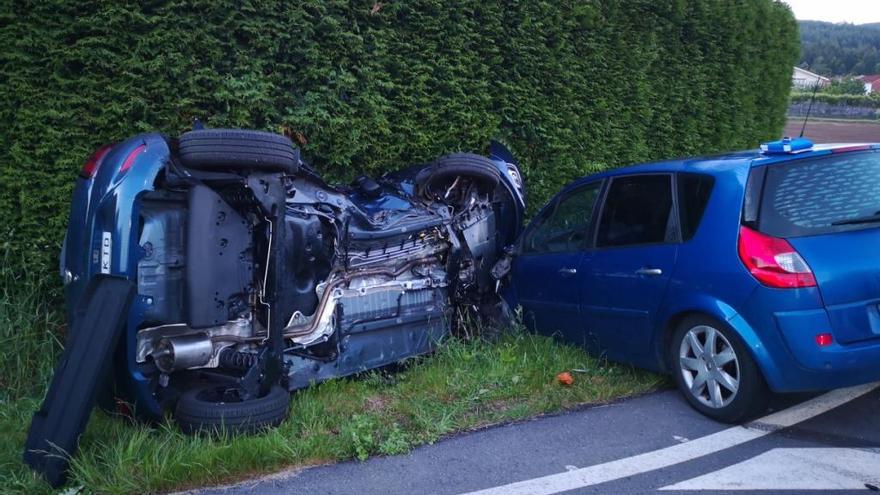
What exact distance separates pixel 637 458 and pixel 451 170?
2.69 metres

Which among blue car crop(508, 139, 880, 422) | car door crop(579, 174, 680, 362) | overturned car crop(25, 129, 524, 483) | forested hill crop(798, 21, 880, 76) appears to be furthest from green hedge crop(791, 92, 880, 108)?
overturned car crop(25, 129, 524, 483)

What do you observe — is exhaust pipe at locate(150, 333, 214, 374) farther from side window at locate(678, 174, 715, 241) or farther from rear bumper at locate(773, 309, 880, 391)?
rear bumper at locate(773, 309, 880, 391)

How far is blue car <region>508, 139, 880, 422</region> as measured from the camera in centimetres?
443

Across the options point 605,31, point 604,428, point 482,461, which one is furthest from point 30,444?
point 605,31

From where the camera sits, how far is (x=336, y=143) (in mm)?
6578

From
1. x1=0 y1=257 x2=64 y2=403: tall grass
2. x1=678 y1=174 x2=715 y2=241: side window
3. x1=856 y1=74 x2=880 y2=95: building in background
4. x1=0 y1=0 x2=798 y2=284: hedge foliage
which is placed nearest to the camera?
x1=678 y1=174 x2=715 y2=241: side window

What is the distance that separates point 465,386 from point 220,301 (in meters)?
1.73

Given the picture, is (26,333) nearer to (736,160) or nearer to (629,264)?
(629,264)

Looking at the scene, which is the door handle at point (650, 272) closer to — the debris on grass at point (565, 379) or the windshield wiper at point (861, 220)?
the debris on grass at point (565, 379)

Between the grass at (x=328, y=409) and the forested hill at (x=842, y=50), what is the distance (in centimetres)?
2383

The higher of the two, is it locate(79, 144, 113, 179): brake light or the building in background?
the building in background

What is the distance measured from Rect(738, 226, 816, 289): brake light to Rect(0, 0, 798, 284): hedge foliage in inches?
130

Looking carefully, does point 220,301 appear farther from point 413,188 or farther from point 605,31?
point 605,31

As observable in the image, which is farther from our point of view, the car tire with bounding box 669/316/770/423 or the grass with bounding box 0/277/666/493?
the car tire with bounding box 669/316/770/423
